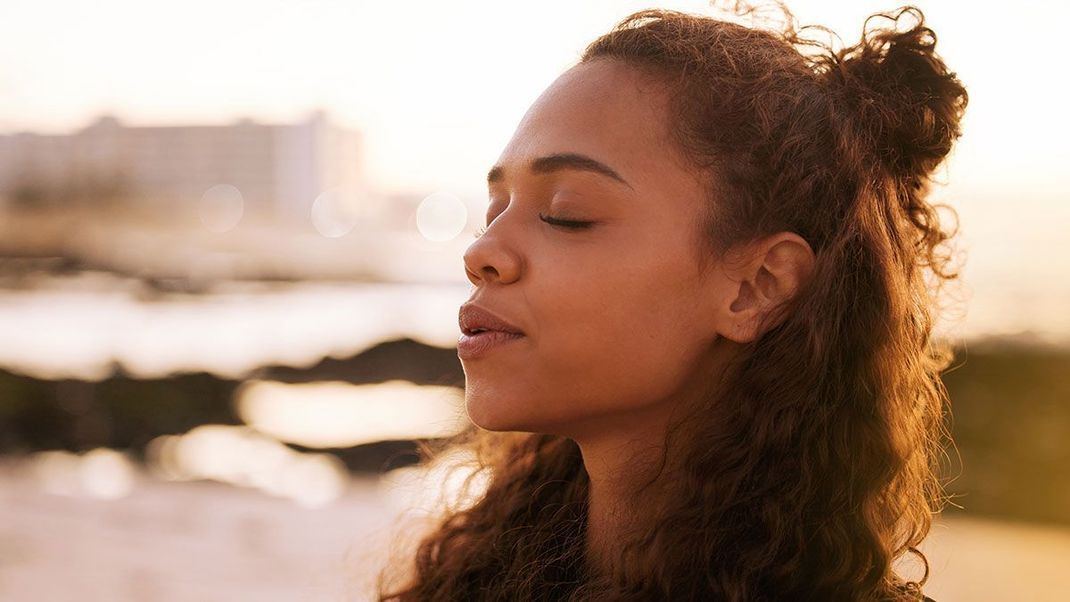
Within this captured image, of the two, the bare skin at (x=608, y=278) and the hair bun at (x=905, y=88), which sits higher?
the hair bun at (x=905, y=88)

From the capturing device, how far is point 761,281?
5.41 feet

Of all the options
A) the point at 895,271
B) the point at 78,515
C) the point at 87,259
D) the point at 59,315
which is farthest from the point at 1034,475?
the point at 87,259

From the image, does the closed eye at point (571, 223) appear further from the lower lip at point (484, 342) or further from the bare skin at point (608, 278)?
the lower lip at point (484, 342)

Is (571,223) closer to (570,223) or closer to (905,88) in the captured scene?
(570,223)

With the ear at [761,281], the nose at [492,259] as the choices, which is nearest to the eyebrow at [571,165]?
the nose at [492,259]

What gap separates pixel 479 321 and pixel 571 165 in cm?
28

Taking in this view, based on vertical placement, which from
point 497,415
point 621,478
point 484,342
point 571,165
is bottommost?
point 621,478

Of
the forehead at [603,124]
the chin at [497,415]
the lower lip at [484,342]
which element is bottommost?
the chin at [497,415]

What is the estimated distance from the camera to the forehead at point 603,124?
5.30 ft

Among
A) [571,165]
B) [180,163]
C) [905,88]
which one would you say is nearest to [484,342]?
[571,165]

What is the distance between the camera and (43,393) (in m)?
8.16

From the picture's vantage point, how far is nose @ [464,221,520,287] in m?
1.60

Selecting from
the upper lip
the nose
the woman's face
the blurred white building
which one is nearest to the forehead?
the woman's face

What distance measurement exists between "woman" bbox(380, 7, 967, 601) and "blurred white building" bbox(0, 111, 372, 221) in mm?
9222
